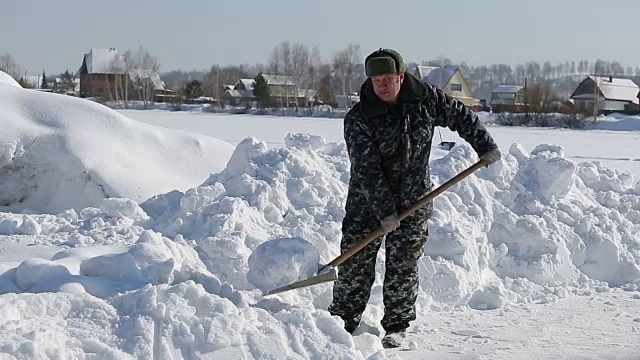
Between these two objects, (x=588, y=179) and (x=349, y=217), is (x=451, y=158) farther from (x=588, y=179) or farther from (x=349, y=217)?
(x=349, y=217)

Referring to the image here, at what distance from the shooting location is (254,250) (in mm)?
4219

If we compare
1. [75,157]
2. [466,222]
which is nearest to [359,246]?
[466,222]

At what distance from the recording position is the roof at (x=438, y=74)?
62.5 meters

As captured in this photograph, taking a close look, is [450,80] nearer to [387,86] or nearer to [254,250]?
[254,250]

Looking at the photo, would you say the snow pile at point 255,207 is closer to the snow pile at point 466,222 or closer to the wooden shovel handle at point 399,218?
the snow pile at point 466,222

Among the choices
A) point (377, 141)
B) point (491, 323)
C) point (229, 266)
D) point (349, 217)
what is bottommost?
point (491, 323)

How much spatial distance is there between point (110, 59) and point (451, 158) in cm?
7040

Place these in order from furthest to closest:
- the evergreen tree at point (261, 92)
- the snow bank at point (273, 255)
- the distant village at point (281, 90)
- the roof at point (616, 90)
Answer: the roof at point (616, 90) → the distant village at point (281, 90) → the evergreen tree at point (261, 92) → the snow bank at point (273, 255)

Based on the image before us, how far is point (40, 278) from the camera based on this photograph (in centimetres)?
366

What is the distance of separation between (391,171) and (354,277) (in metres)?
0.60

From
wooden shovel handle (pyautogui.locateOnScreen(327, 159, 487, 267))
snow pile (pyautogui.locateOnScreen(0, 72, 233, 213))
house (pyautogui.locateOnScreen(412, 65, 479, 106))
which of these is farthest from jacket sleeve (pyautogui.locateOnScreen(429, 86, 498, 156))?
house (pyautogui.locateOnScreen(412, 65, 479, 106))

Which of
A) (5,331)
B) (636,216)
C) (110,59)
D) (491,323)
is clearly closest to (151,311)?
(5,331)

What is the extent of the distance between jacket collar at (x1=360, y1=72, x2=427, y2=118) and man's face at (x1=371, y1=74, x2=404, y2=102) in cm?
3

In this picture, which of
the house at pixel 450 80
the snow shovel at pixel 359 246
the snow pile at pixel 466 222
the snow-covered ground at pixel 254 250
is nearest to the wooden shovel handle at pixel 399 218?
the snow shovel at pixel 359 246
